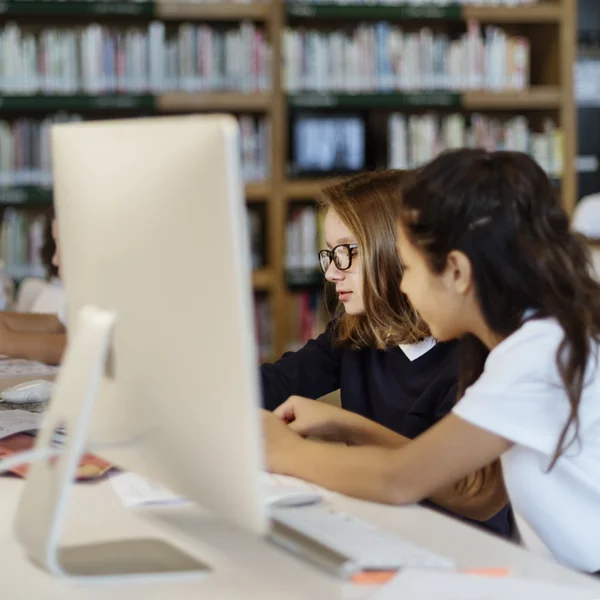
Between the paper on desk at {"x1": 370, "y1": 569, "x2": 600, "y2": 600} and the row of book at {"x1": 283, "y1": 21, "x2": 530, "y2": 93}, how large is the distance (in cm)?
340

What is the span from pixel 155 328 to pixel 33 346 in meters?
1.60

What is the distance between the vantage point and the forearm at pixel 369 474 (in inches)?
46.8

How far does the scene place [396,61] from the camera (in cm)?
427

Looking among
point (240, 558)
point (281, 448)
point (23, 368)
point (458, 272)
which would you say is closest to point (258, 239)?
point (23, 368)

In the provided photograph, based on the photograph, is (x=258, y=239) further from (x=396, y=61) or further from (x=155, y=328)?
(x=155, y=328)

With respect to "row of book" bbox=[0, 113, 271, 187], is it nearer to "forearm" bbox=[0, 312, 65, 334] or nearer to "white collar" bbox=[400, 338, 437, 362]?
"forearm" bbox=[0, 312, 65, 334]

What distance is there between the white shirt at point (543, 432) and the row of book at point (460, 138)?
3.20m

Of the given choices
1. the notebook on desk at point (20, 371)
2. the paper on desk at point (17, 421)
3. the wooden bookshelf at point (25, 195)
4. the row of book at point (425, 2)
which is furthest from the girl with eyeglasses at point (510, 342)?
the row of book at point (425, 2)

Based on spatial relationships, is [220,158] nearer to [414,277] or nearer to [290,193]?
[414,277]

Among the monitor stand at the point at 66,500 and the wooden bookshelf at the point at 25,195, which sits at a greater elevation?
the wooden bookshelf at the point at 25,195

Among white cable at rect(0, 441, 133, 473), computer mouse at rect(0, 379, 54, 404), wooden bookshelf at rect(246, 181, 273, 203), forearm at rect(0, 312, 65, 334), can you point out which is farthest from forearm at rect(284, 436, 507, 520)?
wooden bookshelf at rect(246, 181, 273, 203)

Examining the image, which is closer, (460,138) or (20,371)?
(20,371)

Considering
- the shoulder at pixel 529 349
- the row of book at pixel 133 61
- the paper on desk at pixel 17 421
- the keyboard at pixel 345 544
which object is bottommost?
the paper on desk at pixel 17 421

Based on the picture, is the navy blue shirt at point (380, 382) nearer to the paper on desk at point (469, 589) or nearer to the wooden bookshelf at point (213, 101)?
the paper on desk at point (469, 589)
